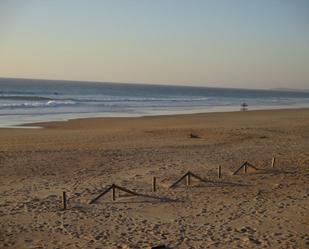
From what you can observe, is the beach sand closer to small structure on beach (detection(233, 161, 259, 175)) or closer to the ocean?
small structure on beach (detection(233, 161, 259, 175))

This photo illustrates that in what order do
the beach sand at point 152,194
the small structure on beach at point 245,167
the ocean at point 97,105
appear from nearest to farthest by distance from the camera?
the beach sand at point 152,194 → the small structure on beach at point 245,167 → the ocean at point 97,105

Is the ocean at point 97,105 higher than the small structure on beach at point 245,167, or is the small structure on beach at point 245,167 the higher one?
the small structure on beach at point 245,167

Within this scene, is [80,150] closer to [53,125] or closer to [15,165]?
[15,165]

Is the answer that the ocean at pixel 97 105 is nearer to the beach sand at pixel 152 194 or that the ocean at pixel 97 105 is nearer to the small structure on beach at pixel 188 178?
the beach sand at pixel 152 194

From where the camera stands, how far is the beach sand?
26.1 ft

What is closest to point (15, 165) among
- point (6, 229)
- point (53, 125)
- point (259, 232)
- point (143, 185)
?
point (143, 185)

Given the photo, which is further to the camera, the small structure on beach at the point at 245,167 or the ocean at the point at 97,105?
the ocean at the point at 97,105

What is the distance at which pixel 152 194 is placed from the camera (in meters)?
11.0

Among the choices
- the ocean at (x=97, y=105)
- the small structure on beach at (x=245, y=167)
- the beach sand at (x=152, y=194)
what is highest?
the small structure on beach at (x=245, y=167)

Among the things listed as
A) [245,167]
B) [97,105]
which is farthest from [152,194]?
[97,105]

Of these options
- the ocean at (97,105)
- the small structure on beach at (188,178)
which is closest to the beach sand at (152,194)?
the small structure on beach at (188,178)

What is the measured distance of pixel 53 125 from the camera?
27688 mm

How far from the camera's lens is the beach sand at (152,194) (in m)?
7.96

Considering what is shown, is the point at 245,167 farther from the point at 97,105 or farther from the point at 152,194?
the point at 97,105
